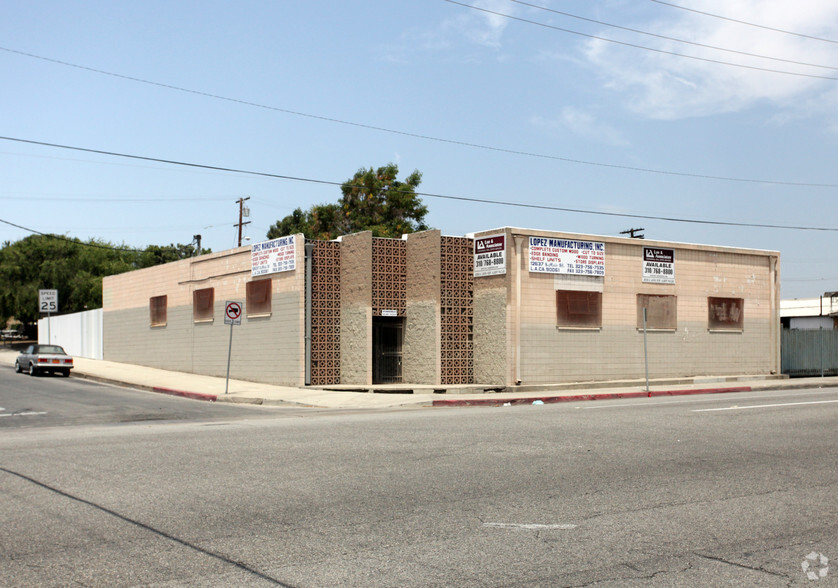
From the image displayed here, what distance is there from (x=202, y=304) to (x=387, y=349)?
30.0ft

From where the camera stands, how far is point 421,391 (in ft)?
84.8

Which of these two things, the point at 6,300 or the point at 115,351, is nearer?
the point at 115,351

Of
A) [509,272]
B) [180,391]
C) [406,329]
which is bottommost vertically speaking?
[180,391]

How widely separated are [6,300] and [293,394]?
138ft

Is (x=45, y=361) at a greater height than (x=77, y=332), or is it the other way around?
(x=77, y=332)

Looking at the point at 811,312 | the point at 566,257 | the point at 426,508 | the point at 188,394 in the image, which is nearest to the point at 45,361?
the point at 188,394

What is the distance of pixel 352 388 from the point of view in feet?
86.5

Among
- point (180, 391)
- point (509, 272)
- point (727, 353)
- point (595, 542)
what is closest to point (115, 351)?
point (180, 391)

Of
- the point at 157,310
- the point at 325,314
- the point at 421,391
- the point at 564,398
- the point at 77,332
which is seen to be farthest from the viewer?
the point at 77,332

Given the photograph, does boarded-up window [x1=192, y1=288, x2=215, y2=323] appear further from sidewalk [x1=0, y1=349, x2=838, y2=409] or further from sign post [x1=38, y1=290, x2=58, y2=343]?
sign post [x1=38, y1=290, x2=58, y2=343]

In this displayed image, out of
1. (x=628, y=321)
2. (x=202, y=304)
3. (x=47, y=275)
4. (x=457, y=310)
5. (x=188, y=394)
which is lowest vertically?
(x=188, y=394)

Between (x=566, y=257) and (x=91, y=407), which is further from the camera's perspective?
(x=566, y=257)

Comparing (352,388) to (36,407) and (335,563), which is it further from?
(335,563)

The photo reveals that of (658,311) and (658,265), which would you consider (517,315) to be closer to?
(658,311)
